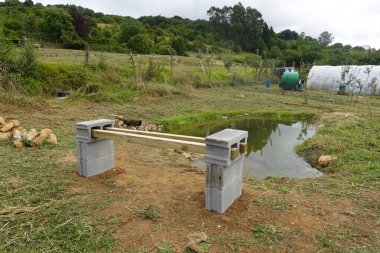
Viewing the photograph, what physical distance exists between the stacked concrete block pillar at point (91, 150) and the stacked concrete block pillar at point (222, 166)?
67.6 inches

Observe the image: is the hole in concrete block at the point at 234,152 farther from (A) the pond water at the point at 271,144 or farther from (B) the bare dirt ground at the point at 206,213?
(A) the pond water at the point at 271,144

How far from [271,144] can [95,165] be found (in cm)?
482

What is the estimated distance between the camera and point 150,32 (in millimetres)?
34531

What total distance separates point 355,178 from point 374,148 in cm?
188

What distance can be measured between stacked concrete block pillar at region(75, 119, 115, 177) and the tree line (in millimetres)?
7173

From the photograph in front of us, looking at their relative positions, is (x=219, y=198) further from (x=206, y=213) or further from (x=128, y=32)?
(x=128, y=32)

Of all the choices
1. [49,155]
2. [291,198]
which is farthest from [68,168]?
[291,198]

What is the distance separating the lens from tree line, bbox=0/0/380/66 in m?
26.9

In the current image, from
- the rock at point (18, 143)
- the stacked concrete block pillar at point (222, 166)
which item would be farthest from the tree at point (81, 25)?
the stacked concrete block pillar at point (222, 166)

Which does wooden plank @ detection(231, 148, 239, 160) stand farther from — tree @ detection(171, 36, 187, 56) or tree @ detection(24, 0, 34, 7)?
tree @ detection(24, 0, 34, 7)

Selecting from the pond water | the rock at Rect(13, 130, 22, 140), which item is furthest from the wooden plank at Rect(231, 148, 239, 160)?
the rock at Rect(13, 130, 22, 140)

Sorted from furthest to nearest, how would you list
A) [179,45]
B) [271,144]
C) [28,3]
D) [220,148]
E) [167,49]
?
[28,3]
[179,45]
[167,49]
[271,144]
[220,148]

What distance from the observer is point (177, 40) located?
32.8 metres

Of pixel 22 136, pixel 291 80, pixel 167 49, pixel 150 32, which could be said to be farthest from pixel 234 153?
pixel 150 32
